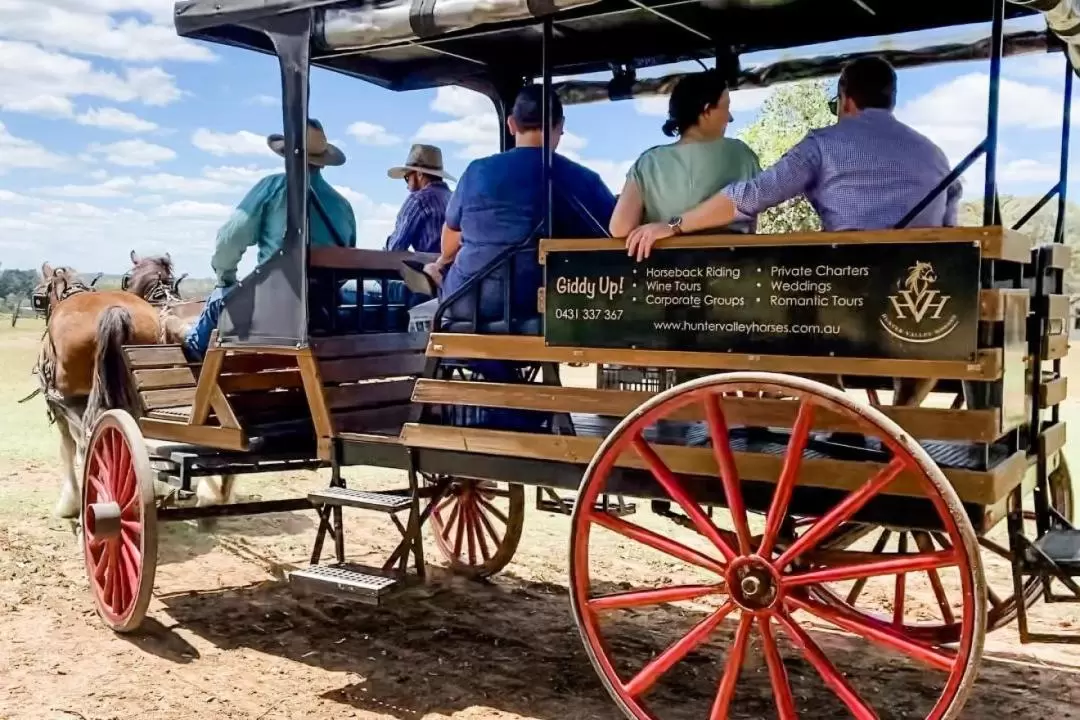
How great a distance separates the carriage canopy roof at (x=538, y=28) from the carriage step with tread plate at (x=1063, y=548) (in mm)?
2090

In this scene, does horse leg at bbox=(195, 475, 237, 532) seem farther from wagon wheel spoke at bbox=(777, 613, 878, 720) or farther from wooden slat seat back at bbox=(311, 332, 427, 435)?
wagon wheel spoke at bbox=(777, 613, 878, 720)

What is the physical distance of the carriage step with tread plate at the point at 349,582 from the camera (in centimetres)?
408

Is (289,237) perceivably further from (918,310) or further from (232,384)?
(918,310)

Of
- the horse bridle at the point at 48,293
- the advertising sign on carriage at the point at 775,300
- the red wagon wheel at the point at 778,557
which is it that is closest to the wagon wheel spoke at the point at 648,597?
the red wagon wheel at the point at 778,557

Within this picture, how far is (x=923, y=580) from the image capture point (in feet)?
19.6

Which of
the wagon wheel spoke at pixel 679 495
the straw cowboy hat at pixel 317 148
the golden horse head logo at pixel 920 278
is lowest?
the wagon wheel spoke at pixel 679 495

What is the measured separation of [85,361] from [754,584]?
6019mm

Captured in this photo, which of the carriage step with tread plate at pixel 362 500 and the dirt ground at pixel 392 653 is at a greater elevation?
the carriage step with tread plate at pixel 362 500

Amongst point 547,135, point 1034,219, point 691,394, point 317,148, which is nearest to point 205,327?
point 317,148

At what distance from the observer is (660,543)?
11.1 ft

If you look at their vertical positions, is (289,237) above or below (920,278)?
above

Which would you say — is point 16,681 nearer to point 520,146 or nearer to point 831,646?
point 520,146

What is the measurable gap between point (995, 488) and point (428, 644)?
112 inches

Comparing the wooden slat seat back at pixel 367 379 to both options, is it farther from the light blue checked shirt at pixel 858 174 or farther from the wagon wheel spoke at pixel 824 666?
the wagon wheel spoke at pixel 824 666
